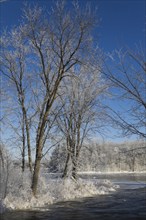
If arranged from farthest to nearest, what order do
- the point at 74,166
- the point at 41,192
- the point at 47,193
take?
1. the point at 74,166
2. the point at 41,192
3. the point at 47,193

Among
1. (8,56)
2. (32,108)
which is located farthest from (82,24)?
(32,108)

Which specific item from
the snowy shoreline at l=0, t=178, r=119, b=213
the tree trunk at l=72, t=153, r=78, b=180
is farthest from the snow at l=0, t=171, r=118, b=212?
the tree trunk at l=72, t=153, r=78, b=180

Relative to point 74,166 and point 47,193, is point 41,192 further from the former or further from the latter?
point 74,166

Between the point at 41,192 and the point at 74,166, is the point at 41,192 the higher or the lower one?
the lower one

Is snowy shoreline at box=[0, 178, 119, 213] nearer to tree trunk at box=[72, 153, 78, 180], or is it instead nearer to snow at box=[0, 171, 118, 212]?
snow at box=[0, 171, 118, 212]

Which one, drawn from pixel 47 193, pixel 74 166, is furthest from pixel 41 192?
pixel 74 166

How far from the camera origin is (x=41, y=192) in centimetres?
1959

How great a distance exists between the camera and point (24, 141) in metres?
24.1

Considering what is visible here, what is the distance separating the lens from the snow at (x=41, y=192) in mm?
16125

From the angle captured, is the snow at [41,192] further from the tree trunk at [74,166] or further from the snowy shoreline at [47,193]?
the tree trunk at [74,166]

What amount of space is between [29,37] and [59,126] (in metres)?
10.4

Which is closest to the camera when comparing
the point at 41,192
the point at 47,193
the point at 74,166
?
the point at 47,193

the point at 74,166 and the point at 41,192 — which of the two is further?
the point at 74,166

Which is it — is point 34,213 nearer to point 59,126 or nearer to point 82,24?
point 82,24
